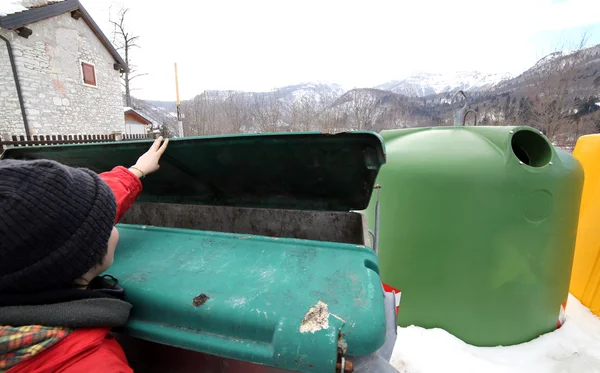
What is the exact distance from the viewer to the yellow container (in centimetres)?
274

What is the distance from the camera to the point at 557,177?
6.75 feet

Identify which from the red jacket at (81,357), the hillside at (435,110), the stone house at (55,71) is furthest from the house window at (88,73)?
the red jacket at (81,357)

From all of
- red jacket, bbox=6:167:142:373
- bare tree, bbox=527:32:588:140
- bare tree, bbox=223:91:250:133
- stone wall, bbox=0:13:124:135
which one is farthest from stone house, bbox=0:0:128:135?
bare tree, bbox=527:32:588:140

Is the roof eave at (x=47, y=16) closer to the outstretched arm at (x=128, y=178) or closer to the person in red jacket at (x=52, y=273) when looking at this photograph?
the outstretched arm at (x=128, y=178)

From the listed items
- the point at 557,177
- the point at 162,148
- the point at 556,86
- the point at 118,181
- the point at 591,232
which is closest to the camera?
the point at 118,181

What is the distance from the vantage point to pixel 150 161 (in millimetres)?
1444

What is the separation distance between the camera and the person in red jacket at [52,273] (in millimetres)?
648

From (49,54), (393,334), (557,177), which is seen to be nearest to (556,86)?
(557,177)

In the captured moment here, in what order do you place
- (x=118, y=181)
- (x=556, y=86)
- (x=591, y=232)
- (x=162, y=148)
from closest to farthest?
1. (x=118, y=181)
2. (x=162, y=148)
3. (x=591, y=232)
4. (x=556, y=86)

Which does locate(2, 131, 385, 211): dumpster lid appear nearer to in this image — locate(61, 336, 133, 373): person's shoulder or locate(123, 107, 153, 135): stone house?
locate(61, 336, 133, 373): person's shoulder

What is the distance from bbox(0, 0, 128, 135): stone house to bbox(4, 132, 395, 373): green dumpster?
11.7 m

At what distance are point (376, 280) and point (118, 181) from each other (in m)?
1.15

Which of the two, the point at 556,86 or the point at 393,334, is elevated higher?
the point at 556,86

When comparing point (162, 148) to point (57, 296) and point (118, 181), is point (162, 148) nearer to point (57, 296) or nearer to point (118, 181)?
point (118, 181)
